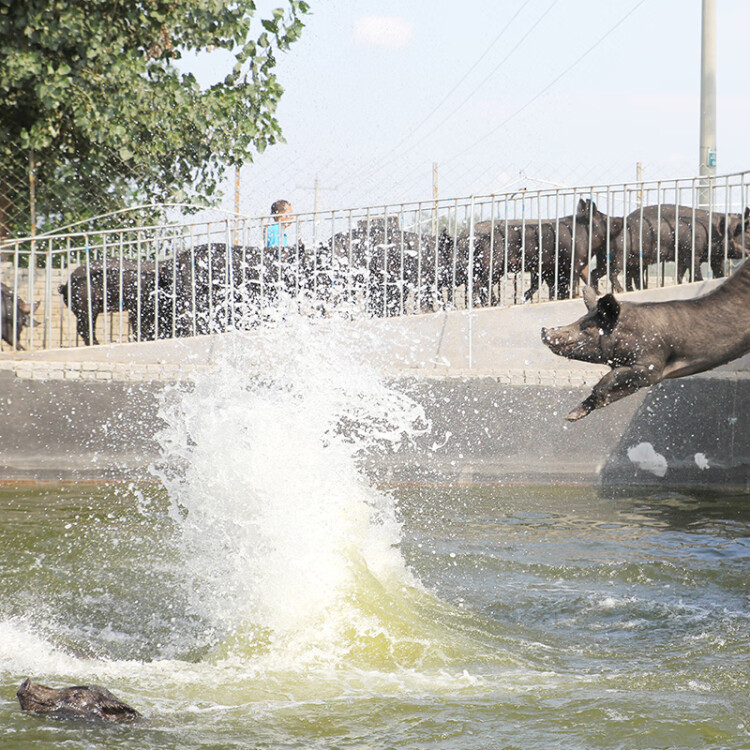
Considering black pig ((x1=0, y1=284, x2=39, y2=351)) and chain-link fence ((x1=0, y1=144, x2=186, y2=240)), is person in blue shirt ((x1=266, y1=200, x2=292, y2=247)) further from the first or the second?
chain-link fence ((x1=0, y1=144, x2=186, y2=240))

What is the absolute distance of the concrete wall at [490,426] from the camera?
12148mm

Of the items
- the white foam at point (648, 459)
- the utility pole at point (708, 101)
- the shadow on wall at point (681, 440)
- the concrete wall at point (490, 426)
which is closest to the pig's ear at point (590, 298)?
the concrete wall at point (490, 426)

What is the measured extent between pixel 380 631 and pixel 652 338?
11.6 ft

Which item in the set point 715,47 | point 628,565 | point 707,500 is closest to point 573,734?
point 628,565

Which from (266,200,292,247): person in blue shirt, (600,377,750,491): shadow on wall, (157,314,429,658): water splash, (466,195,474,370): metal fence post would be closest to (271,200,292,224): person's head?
(266,200,292,247): person in blue shirt

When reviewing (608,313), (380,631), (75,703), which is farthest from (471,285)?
(75,703)

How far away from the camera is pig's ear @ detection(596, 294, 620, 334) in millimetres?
8578

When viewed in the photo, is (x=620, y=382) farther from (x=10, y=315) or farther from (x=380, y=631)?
(x=10, y=315)

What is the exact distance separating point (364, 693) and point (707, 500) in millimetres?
6983

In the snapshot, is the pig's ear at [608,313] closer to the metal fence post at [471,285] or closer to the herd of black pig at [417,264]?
the metal fence post at [471,285]

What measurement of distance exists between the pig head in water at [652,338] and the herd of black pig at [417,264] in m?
5.45

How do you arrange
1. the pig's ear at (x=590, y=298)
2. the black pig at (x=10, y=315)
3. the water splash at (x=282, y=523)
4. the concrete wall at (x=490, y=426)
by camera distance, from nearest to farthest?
the water splash at (x=282, y=523) → the pig's ear at (x=590, y=298) → the concrete wall at (x=490, y=426) → the black pig at (x=10, y=315)

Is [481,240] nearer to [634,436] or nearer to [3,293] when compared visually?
[634,436]

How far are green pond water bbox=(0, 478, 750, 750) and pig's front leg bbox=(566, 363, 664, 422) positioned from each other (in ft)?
4.32
